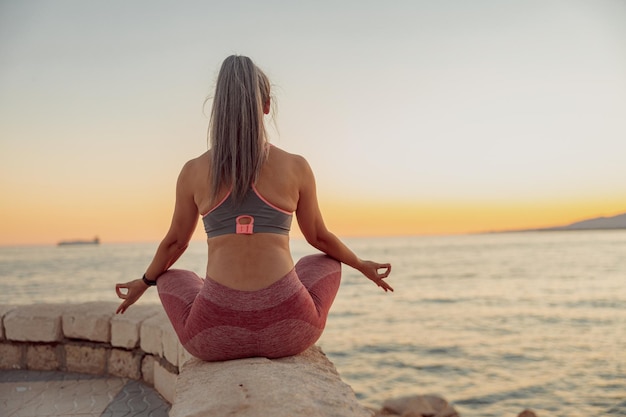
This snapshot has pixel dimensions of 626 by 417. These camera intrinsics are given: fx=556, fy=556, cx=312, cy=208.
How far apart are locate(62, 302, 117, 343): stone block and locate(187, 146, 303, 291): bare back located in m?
3.13

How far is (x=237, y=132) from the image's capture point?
2.46 m

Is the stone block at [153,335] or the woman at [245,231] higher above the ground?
the woman at [245,231]

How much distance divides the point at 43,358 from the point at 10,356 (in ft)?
1.18

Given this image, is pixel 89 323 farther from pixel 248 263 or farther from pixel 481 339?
pixel 481 339

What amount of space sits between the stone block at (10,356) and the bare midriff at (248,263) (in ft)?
13.1

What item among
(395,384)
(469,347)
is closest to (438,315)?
(469,347)

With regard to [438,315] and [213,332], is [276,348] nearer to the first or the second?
[213,332]

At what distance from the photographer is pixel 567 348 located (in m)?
15.1

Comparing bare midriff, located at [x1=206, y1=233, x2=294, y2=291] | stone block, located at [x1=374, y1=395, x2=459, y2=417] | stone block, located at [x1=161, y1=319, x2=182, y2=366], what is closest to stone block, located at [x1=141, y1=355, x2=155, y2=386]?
stone block, located at [x1=161, y1=319, x2=182, y2=366]

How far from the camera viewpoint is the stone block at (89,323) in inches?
204

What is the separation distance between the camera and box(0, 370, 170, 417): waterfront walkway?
13.9 ft

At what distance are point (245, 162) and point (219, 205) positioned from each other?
0.23 metres

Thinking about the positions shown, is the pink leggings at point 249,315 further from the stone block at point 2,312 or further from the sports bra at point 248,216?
the stone block at point 2,312

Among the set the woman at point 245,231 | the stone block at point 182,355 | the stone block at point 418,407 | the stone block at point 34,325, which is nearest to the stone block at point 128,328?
the stone block at point 34,325
